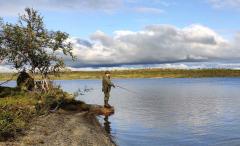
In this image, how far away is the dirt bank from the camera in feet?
70.9

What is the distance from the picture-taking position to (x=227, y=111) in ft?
152

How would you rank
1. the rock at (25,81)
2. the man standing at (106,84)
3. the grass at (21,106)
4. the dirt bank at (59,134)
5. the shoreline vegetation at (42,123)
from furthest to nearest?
the man standing at (106,84) < the rock at (25,81) < the grass at (21,106) < the shoreline vegetation at (42,123) < the dirt bank at (59,134)

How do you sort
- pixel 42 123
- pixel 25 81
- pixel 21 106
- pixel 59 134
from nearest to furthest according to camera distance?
pixel 59 134
pixel 42 123
pixel 21 106
pixel 25 81

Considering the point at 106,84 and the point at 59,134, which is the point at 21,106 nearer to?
the point at 59,134

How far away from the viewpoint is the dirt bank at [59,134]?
21625 mm

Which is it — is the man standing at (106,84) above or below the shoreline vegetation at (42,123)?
above

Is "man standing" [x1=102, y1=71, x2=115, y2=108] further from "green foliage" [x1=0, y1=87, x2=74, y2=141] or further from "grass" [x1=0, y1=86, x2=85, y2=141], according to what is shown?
"green foliage" [x1=0, y1=87, x2=74, y2=141]

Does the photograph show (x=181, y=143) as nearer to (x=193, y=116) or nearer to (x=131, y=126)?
(x=131, y=126)

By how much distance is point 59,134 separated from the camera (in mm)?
24297

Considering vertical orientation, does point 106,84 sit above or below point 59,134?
above

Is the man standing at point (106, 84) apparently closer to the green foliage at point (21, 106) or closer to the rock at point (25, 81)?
the green foliage at point (21, 106)

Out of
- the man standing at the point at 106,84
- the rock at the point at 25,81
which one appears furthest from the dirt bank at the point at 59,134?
the man standing at the point at 106,84

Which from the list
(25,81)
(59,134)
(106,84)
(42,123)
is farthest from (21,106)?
(106,84)

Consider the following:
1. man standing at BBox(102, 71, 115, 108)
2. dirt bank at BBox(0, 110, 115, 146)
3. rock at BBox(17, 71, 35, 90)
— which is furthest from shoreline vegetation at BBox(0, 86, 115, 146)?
man standing at BBox(102, 71, 115, 108)
